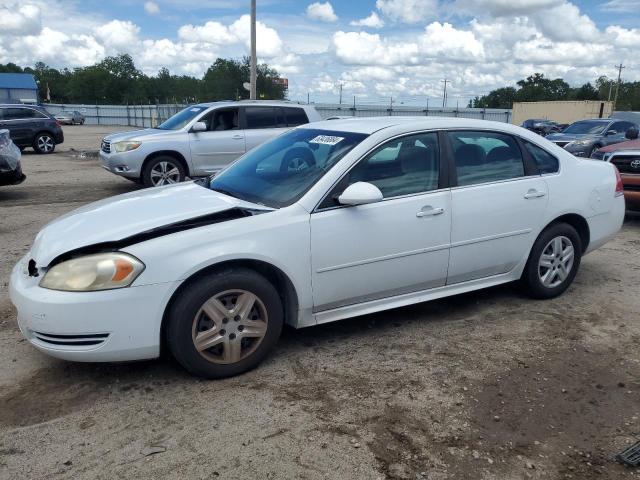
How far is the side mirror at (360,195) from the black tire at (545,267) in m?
1.79

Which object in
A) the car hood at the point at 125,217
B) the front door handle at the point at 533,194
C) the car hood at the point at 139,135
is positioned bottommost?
the car hood at the point at 125,217

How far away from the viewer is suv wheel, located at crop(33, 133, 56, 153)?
59.4ft

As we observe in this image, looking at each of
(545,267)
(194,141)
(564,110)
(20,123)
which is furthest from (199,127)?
(564,110)

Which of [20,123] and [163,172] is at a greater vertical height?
[20,123]

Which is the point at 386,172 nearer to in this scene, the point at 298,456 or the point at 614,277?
the point at 298,456

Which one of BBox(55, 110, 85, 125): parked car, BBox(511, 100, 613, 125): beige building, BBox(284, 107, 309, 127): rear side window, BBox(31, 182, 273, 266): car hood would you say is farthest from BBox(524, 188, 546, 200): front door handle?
BBox(55, 110, 85, 125): parked car

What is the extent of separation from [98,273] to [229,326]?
2.65 ft

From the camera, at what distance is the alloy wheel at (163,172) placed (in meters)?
9.99

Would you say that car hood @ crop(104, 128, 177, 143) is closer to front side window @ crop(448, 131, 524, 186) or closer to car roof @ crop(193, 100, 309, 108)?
car roof @ crop(193, 100, 309, 108)

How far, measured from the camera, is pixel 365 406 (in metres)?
3.09

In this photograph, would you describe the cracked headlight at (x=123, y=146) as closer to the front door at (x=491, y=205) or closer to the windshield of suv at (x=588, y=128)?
the front door at (x=491, y=205)

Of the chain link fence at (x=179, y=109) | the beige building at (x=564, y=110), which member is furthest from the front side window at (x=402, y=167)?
the beige building at (x=564, y=110)

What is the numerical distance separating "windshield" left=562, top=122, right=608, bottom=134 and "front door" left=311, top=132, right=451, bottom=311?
12575 millimetres

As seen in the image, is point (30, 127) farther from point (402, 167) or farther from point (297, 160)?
point (402, 167)
